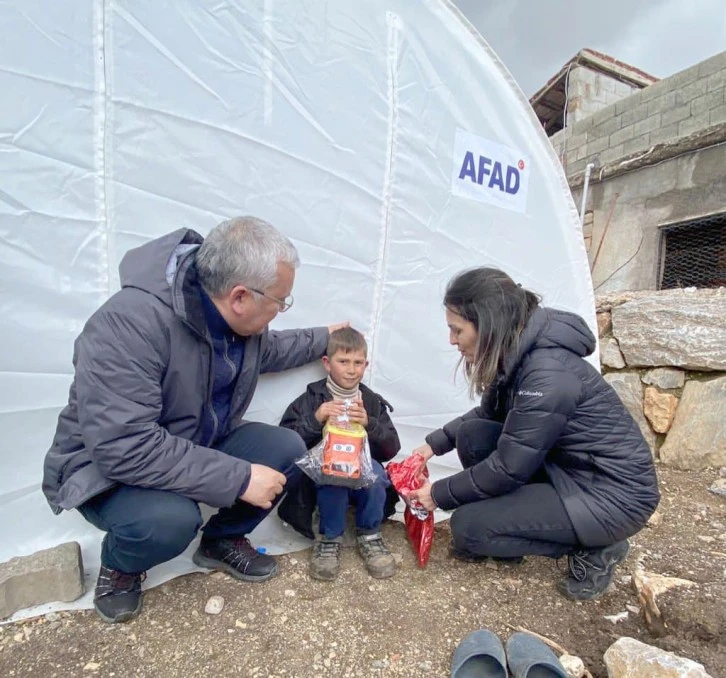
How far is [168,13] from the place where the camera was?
185 centimetres

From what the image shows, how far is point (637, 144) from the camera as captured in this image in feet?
18.2

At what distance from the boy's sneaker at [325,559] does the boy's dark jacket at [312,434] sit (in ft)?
0.45

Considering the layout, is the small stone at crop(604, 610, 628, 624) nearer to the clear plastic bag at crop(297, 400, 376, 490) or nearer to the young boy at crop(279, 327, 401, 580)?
the young boy at crop(279, 327, 401, 580)

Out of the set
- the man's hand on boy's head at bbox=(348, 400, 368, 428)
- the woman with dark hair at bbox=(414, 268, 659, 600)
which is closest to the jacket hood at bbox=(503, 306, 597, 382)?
the woman with dark hair at bbox=(414, 268, 659, 600)

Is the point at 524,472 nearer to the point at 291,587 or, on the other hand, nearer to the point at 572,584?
the point at 572,584

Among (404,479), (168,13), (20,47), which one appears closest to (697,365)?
(404,479)

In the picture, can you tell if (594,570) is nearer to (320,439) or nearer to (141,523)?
(320,439)

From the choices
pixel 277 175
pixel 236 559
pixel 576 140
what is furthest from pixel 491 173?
pixel 576 140

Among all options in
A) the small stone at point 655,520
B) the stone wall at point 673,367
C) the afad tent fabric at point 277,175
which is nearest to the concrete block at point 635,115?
the stone wall at point 673,367

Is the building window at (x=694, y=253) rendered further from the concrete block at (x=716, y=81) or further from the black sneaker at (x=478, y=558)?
the black sneaker at (x=478, y=558)

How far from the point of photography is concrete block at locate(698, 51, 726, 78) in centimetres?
482

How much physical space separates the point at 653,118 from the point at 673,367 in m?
3.65

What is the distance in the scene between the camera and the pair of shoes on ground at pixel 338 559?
1.78m

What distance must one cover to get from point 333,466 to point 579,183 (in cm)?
570
